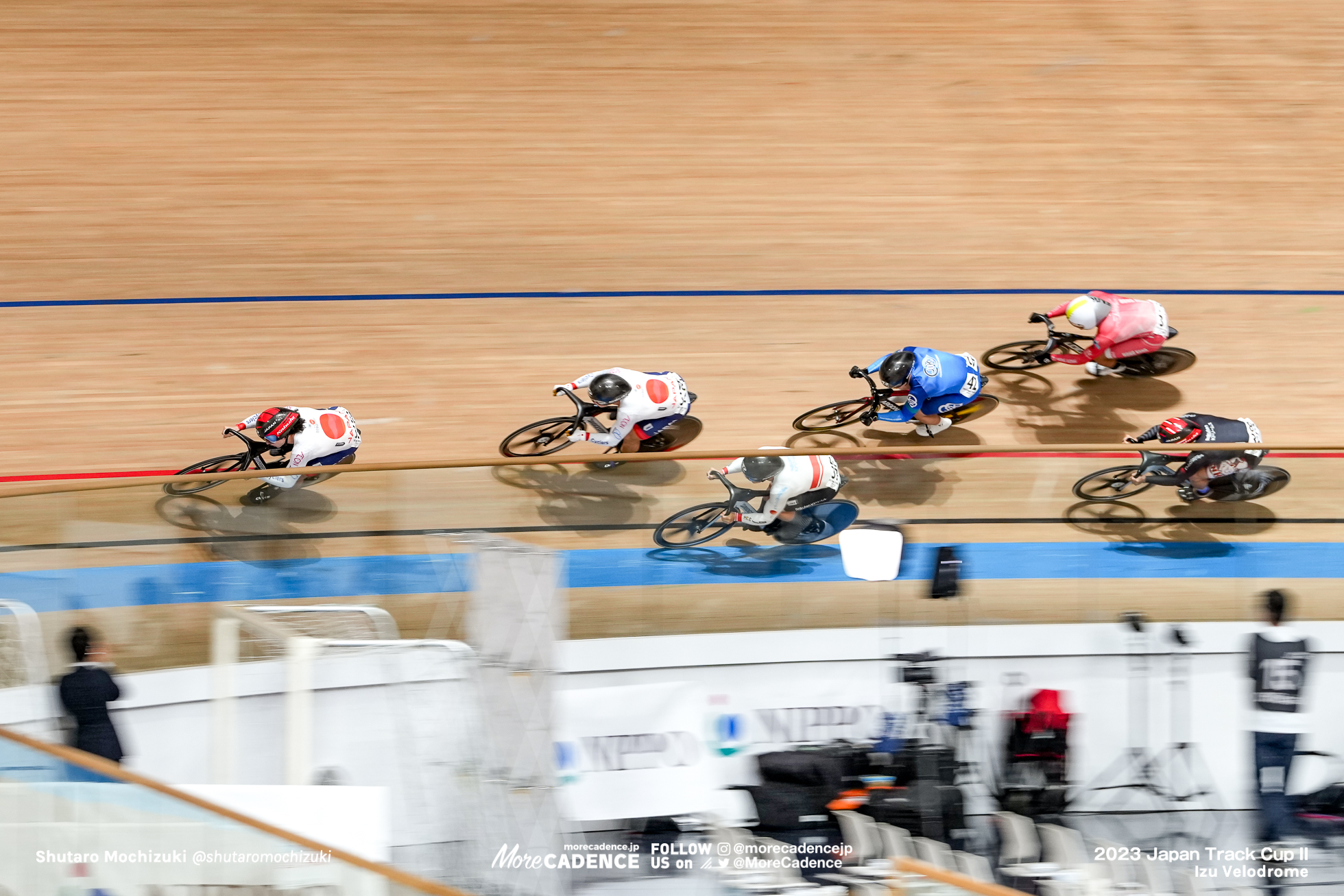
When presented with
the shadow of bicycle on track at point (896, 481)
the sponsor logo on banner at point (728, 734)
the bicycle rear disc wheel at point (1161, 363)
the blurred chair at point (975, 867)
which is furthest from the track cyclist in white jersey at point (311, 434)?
the bicycle rear disc wheel at point (1161, 363)

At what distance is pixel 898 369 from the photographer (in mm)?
5254

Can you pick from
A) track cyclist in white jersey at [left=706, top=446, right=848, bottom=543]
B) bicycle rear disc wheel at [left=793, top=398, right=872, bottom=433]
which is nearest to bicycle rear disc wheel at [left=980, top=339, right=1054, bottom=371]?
bicycle rear disc wheel at [left=793, top=398, right=872, bottom=433]

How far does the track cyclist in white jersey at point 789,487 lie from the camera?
12.4 ft

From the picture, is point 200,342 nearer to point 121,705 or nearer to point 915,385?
point 121,705

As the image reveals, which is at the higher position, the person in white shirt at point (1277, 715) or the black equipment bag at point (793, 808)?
the person in white shirt at point (1277, 715)

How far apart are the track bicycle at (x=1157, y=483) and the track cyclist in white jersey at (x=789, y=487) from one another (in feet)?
2.75

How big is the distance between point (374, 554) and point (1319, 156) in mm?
6185

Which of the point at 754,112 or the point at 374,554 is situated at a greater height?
the point at 754,112

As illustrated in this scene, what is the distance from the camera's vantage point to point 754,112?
7.09 meters

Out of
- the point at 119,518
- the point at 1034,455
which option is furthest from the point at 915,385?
the point at 119,518

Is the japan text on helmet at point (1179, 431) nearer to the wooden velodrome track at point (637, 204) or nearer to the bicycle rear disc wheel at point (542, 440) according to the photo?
the wooden velodrome track at point (637, 204)

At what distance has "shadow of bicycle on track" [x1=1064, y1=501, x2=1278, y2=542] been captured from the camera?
385 centimetres

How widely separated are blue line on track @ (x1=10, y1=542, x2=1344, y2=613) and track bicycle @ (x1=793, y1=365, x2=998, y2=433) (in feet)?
5.11

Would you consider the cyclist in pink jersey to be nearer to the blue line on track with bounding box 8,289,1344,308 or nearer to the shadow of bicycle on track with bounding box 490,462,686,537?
the blue line on track with bounding box 8,289,1344,308
